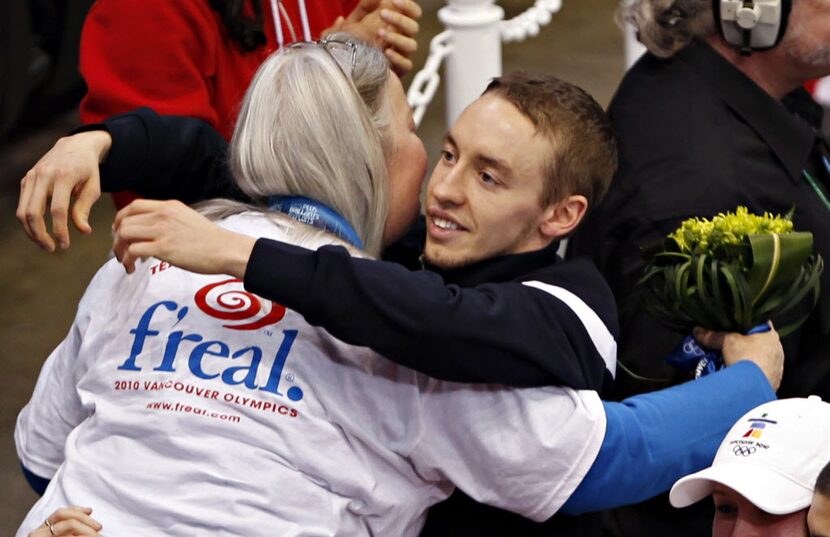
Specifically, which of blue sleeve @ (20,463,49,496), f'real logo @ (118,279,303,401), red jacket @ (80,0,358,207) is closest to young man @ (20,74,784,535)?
f'real logo @ (118,279,303,401)

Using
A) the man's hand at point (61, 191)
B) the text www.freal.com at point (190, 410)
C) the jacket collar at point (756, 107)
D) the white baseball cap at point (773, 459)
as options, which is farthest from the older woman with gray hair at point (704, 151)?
the man's hand at point (61, 191)

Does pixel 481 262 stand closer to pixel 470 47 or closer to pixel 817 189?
pixel 817 189

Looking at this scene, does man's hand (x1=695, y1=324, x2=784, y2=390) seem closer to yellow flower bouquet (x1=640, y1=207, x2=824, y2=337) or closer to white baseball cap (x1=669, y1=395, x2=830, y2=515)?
yellow flower bouquet (x1=640, y1=207, x2=824, y2=337)

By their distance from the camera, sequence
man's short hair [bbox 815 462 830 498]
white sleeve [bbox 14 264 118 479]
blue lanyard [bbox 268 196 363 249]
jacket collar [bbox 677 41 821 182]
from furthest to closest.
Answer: jacket collar [bbox 677 41 821 182] → white sleeve [bbox 14 264 118 479] → blue lanyard [bbox 268 196 363 249] → man's short hair [bbox 815 462 830 498]

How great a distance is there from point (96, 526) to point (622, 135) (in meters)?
1.53

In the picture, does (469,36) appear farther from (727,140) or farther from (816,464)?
(816,464)

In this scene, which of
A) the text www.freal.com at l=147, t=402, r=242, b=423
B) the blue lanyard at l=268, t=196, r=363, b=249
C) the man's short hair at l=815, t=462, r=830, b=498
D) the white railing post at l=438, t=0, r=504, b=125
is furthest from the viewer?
the white railing post at l=438, t=0, r=504, b=125

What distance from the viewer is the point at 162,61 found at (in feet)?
9.73

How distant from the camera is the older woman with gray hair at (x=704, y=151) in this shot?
2949 millimetres

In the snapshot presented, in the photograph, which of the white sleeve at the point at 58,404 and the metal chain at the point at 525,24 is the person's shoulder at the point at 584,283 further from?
the metal chain at the point at 525,24

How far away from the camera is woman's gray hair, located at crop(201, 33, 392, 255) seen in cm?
228

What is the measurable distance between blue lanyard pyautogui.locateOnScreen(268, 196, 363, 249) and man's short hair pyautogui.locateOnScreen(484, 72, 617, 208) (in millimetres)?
344

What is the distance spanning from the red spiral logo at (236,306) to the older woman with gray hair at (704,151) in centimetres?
86

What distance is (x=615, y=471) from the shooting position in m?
2.18
